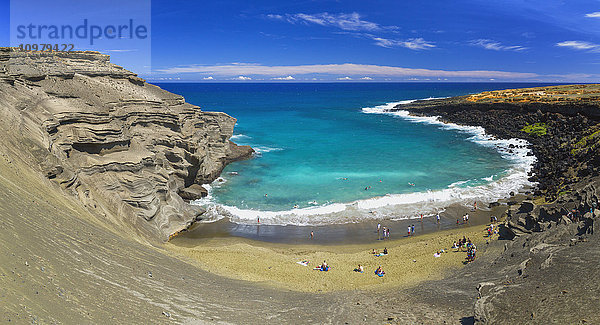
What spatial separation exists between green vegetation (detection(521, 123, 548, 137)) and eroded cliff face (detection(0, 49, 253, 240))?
51.1 metres

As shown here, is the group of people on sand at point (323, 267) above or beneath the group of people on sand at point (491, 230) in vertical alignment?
beneath

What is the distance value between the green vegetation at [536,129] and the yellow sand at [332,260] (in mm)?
40052

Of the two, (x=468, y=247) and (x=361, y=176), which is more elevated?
(x=361, y=176)

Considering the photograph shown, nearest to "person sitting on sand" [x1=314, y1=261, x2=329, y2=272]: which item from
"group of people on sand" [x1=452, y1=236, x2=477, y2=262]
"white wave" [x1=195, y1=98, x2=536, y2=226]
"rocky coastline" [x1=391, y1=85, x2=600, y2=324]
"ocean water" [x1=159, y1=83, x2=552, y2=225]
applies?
"rocky coastline" [x1=391, y1=85, x2=600, y2=324]

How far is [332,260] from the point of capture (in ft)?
68.2

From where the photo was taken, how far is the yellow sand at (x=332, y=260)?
17156mm

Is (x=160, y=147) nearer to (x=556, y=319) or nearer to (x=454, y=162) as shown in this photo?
(x=556, y=319)

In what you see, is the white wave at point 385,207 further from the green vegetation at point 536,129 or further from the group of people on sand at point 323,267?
the green vegetation at point 536,129

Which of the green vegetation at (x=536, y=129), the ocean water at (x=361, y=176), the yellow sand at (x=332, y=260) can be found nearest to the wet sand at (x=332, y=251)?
the yellow sand at (x=332, y=260)

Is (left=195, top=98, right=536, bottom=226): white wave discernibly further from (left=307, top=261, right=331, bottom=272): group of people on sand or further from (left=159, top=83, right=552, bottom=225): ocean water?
(left=307, top=261, right=331, bottom=272): group of people on sand

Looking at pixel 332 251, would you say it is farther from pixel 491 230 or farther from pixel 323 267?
pixel 491 230

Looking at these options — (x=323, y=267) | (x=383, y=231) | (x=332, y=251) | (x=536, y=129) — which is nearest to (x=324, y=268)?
(x=323, y=267)

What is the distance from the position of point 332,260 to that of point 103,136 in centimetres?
1495

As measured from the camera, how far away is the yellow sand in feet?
56.3
